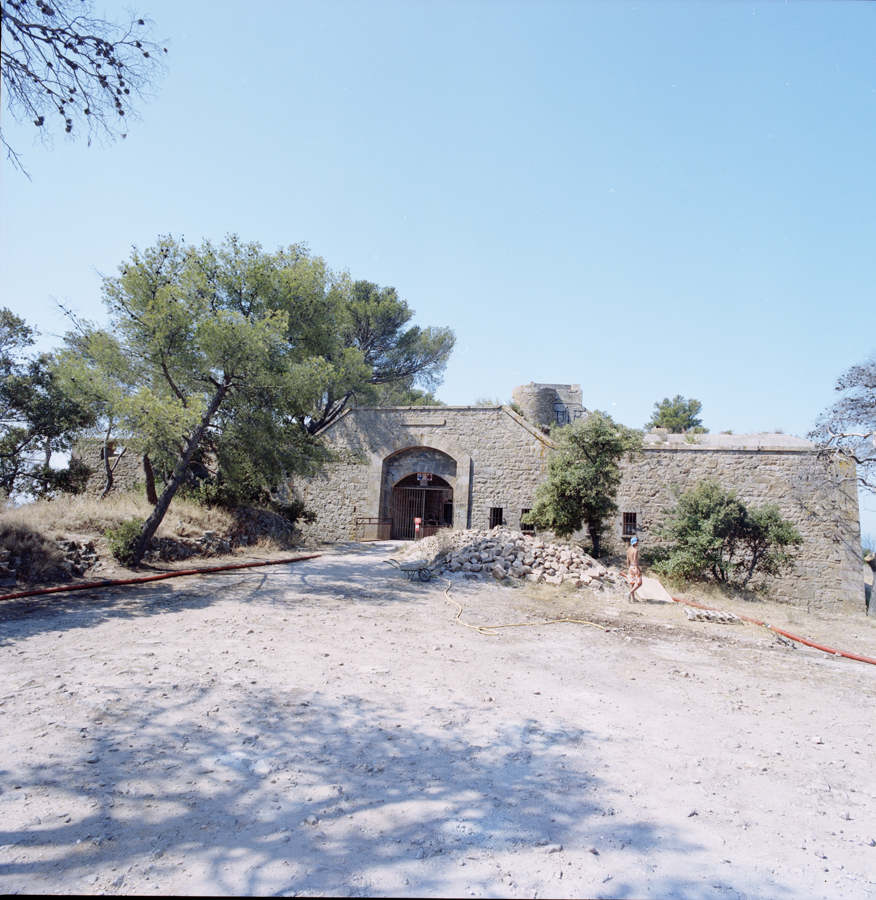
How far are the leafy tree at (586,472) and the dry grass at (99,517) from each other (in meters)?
9.42

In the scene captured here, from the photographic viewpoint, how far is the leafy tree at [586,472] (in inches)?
589

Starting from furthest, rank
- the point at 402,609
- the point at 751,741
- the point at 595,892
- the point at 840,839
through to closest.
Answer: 1. the point at 402,609
2. the point at 751,741
3. the point at 840,839
4. the point at 595,892

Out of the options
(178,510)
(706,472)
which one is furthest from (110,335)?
(706,472)

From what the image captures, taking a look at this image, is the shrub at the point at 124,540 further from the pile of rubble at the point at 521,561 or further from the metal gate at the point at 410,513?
the metal gate at the point at 410,513

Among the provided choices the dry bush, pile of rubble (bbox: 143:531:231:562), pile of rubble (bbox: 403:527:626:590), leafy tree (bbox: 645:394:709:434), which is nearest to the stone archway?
Result: pile of rubble (bbox: 403:527:626:590)

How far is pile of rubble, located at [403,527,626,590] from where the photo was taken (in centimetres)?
1133

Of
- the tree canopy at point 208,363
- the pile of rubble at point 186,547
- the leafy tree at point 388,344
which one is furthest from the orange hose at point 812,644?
the leafy tree at point 388,344

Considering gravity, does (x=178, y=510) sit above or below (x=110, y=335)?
below

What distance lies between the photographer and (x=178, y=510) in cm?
1345

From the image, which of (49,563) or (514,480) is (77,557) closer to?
(49,563)

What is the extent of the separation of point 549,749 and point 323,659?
272cm

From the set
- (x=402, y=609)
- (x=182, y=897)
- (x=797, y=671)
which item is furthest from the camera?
(x=402, y=609)

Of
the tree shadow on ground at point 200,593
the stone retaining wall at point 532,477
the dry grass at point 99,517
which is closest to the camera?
the tree shadow on ground at point 200,593

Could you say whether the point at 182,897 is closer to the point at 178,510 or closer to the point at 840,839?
the point at 840,839
